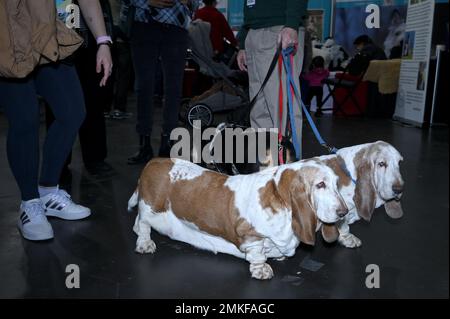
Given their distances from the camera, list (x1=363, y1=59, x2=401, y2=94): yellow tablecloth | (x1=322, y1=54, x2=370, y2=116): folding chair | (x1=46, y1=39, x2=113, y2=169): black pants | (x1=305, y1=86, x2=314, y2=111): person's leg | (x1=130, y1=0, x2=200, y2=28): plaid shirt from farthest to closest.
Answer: (x1=305, y1=86, x2=314, y2=111): person's leg → (x1=322, y1=54, x2=370, y2=116): folding chair → (x1=363, y1=59, x2=401, y2=94): yellow tablecloth → (x1=130, y1=0, x2=200, y2=28): plaid shirt → (x1=46, y1=39, x2=113, y2=169): black pants

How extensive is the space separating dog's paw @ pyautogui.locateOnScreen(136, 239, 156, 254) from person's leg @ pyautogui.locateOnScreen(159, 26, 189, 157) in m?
1.83

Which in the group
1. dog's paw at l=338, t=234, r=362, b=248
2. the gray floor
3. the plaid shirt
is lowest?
the gray floor

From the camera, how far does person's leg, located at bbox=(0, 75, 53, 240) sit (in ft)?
7.02

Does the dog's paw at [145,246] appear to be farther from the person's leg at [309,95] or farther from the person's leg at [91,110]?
the person's leg at [309,95]

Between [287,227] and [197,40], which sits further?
[197,40]

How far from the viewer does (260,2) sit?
284cm

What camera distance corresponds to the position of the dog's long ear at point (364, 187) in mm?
2025

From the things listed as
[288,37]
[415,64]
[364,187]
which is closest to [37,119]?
[288,37]

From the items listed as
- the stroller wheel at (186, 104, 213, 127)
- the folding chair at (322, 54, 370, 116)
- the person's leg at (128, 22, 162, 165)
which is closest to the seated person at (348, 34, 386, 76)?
the folding chair at (322, 54, 370, 116)

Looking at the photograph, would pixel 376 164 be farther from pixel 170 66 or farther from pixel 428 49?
pixel 428 49

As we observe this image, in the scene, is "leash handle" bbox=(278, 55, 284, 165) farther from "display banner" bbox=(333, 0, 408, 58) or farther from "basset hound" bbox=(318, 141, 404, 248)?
"display banner" bbox=(333, 0, 408, 58)
